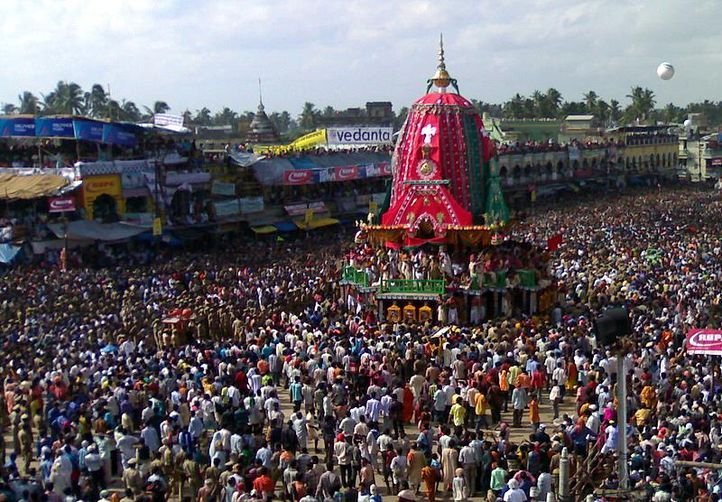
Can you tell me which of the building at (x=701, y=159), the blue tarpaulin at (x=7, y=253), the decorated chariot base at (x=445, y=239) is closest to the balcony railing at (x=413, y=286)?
the decorated chariot base at (x=445, y=239)

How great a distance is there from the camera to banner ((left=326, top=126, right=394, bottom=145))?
63562mm

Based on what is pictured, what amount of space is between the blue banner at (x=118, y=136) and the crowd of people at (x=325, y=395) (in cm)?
A: 1047

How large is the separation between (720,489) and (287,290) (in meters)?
16.6

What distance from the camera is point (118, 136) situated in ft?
124

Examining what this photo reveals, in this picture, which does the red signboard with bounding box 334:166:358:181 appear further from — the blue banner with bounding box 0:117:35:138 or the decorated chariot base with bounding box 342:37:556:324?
the decorated chariot base with bounding box 342:37:556:324

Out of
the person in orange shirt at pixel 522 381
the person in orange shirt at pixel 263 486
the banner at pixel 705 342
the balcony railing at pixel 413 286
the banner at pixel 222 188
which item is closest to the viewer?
the person in orange shirt at pixel 263 486

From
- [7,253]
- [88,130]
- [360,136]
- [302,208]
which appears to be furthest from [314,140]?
[7,253]

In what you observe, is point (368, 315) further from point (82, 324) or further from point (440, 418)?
point (440, 418)

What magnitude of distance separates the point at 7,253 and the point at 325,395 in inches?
743

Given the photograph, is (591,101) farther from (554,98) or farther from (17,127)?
(17,127)

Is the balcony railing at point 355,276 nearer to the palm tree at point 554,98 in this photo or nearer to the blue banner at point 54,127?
the blue banner at point 54,127

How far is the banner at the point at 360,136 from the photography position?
209 feet

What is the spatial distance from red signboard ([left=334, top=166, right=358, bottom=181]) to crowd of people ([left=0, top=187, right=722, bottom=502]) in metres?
19.5

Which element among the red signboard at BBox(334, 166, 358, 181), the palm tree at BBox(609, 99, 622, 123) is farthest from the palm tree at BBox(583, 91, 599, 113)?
the red signboard at BBox(334, 166, 358, 181)
